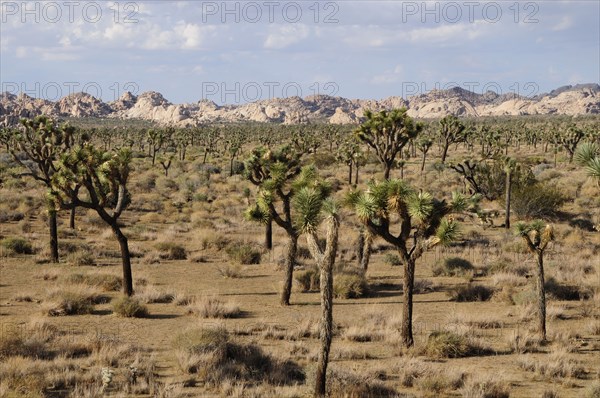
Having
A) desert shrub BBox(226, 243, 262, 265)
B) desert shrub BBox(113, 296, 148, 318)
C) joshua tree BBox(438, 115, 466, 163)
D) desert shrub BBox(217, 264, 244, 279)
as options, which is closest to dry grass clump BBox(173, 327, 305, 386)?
desert shrub BBox(113, 296, 148, 318)

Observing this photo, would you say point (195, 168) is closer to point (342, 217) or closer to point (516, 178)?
point (342, 217)

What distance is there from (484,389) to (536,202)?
2794 cm

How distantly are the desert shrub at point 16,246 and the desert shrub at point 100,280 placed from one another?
6430 mm

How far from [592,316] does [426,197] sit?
26.5 feet

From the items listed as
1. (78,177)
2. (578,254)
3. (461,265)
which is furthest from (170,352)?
(578,254)

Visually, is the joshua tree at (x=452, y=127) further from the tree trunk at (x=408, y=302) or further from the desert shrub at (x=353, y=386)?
the desert shrub at (x=353, y=386)

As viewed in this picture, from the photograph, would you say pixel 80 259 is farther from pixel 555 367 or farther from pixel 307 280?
pixel 555 367

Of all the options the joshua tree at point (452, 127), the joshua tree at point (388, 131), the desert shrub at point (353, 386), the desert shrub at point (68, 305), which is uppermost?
the joshua tree at point (452, 127)

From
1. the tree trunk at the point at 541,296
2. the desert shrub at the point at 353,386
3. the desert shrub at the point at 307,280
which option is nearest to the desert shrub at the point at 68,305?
the desert shrub at the point at 307,280

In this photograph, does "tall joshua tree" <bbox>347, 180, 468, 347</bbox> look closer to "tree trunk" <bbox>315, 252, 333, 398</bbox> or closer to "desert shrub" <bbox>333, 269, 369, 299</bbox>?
"tree trunk" <bbox>315, 252, 333, 398</bbox>

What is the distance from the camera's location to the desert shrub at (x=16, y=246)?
2373cm

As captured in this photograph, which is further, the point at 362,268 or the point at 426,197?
the point at 362,268

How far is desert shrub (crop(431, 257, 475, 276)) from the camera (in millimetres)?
22219

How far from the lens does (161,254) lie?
82.8 ft
